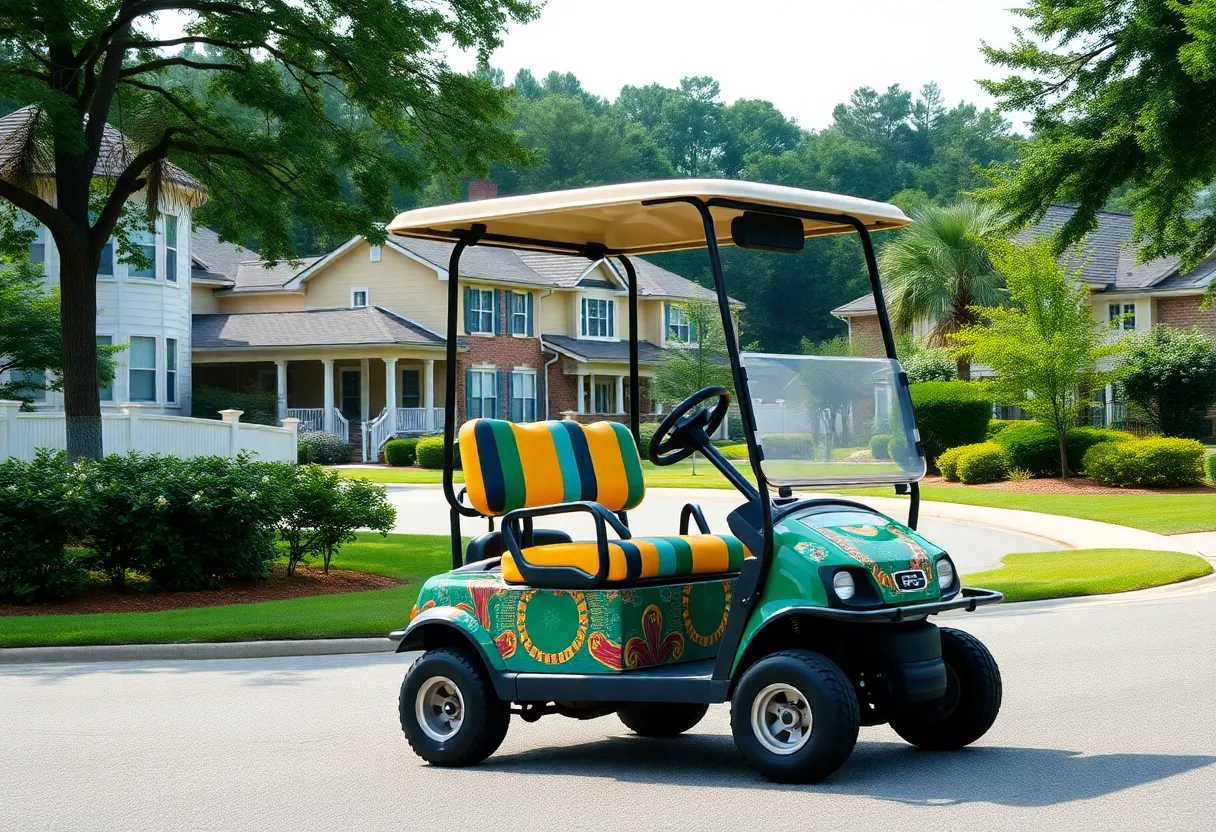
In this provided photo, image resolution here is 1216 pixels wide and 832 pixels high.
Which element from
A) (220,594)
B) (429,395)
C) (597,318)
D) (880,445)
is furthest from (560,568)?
(597,318)

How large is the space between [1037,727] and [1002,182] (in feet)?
59.4

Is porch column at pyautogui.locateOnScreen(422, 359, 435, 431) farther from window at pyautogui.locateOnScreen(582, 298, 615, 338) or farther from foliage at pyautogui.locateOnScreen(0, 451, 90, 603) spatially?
foliage at pyautogui.locateOnScreen(0, 451, 90, 603)

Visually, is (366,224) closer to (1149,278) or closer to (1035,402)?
(1035,402)

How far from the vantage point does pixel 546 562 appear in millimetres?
7117

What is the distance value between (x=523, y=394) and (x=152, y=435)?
83.3ft

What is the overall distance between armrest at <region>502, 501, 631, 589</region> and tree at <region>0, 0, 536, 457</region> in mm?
12073

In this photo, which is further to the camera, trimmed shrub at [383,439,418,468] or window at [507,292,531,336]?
window at [507,292,531,336]

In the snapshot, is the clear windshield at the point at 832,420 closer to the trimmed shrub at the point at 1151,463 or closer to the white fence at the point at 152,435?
the white fence at the point at 152,435

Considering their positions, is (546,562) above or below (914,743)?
above

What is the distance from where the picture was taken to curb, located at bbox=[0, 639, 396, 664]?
12.0m

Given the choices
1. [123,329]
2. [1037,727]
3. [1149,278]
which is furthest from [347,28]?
[1149,278]

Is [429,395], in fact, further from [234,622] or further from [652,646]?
[652,646]

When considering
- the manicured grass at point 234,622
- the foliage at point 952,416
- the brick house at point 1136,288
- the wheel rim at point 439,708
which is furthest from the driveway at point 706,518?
the brick house at point 1136,288

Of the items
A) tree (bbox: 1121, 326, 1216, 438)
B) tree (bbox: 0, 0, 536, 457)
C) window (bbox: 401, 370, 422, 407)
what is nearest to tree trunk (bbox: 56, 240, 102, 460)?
tree (bbox: 0, 0, 536, 457)
